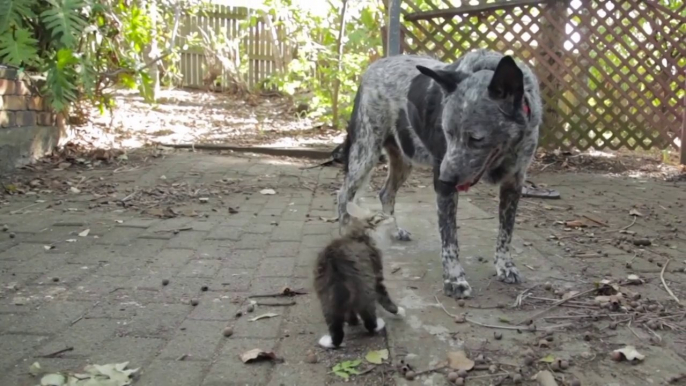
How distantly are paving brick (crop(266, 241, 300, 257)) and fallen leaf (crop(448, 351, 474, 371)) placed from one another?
1.64 metres

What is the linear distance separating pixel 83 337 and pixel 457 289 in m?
1.74

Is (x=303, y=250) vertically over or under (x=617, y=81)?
under

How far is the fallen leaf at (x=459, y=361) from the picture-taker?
2.34 metres

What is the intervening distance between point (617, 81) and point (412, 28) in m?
2.60

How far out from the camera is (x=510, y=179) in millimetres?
3455

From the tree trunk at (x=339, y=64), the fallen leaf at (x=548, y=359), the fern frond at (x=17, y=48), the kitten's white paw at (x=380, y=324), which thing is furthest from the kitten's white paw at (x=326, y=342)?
the tree trunk at (x=339, y=64)

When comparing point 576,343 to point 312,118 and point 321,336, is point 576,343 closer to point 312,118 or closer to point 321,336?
point 321,336

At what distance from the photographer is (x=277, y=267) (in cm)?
364

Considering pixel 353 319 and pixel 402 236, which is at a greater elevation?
pixel 353 319

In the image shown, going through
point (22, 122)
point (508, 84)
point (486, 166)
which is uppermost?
point (508, 84)

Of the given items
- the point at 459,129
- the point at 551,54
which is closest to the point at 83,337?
the point at 459,129

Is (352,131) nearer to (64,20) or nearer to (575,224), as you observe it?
(575,224)

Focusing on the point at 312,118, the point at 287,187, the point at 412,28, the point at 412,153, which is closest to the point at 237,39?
the point at 312,118

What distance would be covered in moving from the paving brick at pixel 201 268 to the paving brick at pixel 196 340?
70 cm
